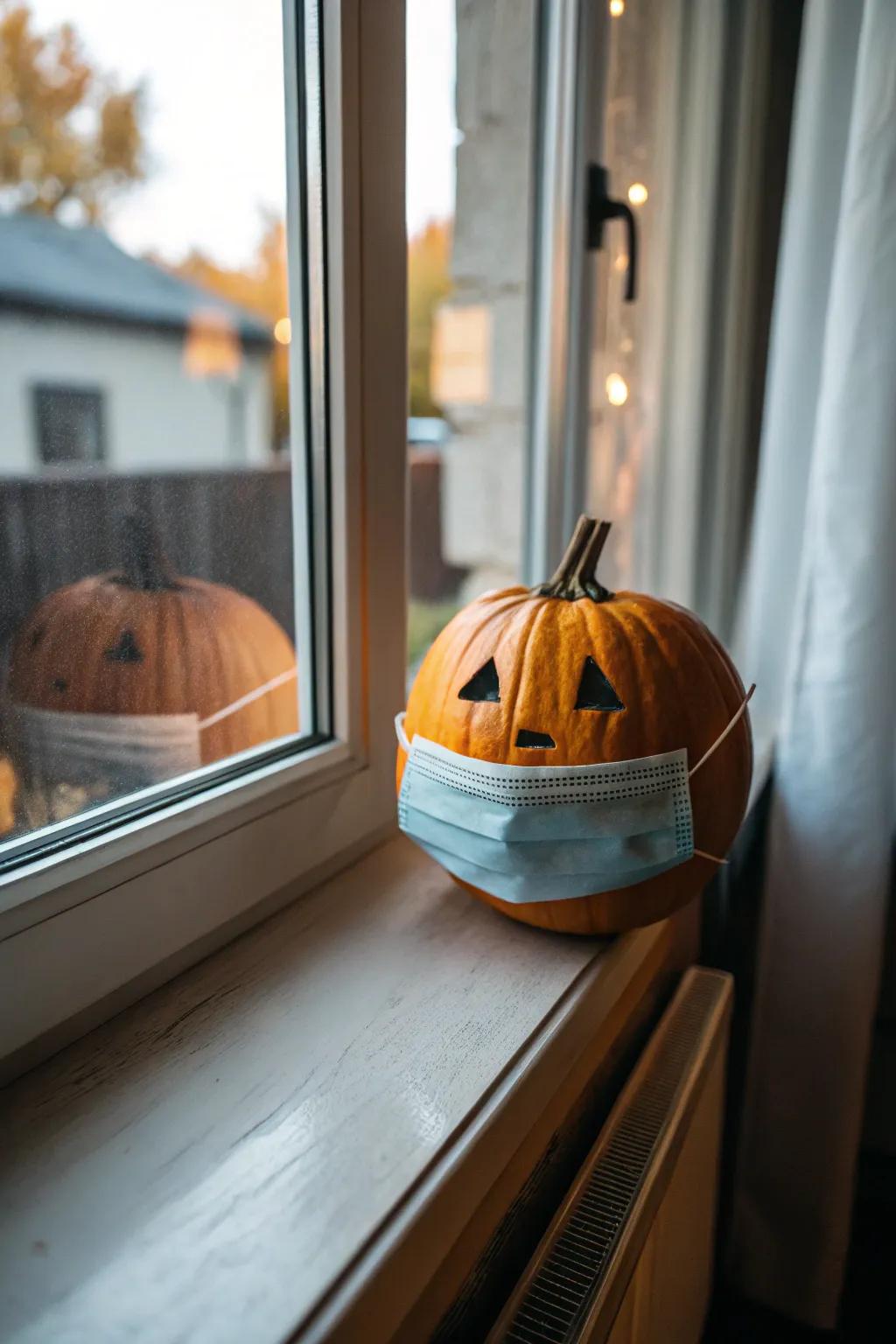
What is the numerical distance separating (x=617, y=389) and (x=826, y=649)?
0.48 metres

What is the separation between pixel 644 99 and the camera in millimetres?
1258

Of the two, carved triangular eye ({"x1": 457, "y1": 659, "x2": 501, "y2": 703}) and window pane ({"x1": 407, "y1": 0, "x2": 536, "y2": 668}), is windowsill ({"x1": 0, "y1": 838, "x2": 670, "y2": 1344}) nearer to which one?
carved triangular eye ({"x1": 457, "y1": 659, "x2": 501, "y2": 703})

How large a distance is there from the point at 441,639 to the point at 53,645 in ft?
0.95

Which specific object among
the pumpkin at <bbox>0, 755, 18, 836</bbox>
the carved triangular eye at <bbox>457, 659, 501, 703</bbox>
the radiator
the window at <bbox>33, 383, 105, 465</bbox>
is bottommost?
the radiator

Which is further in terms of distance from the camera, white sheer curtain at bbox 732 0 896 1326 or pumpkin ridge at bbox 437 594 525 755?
white sheer curtain at bbox 732 0 896 1326

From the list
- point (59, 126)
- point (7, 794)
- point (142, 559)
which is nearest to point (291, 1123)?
point (7, 794)

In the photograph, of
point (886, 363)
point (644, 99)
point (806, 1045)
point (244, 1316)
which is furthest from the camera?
point (644, 99)

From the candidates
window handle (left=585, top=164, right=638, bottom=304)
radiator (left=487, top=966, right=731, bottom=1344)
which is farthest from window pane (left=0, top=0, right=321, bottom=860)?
window handle (left=585, top=164, right=638, bottom=304)

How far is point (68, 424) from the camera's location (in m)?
0.53

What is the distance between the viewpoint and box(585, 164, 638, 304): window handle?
1.08 meters

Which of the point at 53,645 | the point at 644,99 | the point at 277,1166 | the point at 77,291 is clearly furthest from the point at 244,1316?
the point at 644,99

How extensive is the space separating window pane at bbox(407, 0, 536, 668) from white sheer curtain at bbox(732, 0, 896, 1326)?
36 cm

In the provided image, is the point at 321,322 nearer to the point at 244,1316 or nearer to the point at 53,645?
the point at 53,645

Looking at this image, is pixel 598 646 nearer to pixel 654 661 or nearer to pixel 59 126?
pixel 654 661
